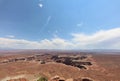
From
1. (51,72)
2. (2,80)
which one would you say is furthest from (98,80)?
(2,80)

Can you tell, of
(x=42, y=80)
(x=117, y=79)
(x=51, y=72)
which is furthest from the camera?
(x=51, y=72)

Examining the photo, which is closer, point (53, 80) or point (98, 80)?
point (53, 80)

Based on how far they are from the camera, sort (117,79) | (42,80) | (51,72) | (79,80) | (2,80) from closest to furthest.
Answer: (42,80), (79,80), (2,80), (117,79), (51,72)

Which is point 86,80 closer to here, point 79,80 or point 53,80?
point 79,80

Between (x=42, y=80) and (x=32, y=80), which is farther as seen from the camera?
(x=32, y=80)

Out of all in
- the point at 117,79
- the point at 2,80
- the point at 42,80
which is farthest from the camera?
the point at 117,79

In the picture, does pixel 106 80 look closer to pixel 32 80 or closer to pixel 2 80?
pixel 32 80

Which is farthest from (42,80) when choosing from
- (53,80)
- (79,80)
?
(79,80)

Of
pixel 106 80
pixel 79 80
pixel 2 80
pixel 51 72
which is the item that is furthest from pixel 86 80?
pixel 2 80
